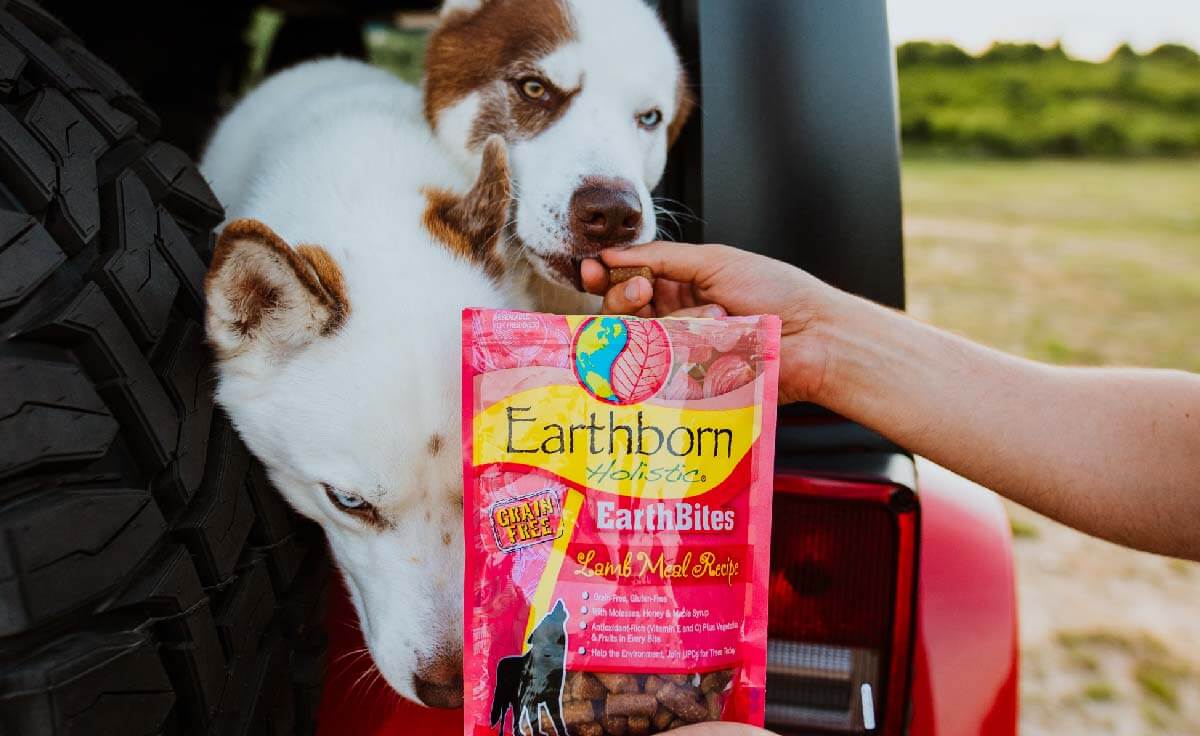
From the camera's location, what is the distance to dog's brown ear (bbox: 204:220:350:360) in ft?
4.28

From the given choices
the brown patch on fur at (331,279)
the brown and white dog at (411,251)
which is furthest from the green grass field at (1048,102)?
the brown patch on fur at (331,279)

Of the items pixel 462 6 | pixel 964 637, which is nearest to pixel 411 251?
pixel 964 637

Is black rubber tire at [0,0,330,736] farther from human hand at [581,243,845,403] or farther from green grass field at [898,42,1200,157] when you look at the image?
green grass field at [898,42,1200,157]

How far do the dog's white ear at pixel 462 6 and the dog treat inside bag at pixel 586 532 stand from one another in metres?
1.64

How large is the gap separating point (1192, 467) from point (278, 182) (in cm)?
174

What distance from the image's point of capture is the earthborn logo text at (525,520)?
45.6 inches

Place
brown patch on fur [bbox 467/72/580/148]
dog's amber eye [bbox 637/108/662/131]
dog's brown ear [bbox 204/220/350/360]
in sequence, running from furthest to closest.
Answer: dog's amber eye [bbox 637/108/662/131]
brown patch on fur [bbox 467/72/580/148]
dog's brown ear [bbox 204/220/350/360]

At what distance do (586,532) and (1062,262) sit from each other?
10110mm

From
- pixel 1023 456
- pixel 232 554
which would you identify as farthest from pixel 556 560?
pixel 1023 456

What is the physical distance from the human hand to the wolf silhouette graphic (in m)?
0.56

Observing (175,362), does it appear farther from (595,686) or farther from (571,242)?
(571,242)

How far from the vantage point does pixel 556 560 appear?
116 cm

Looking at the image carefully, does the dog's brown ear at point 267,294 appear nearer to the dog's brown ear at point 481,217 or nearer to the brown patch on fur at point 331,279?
the brown patch on fur at point 331,279

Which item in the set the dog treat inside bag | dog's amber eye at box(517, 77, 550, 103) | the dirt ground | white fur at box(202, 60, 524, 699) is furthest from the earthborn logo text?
the dirt ground
